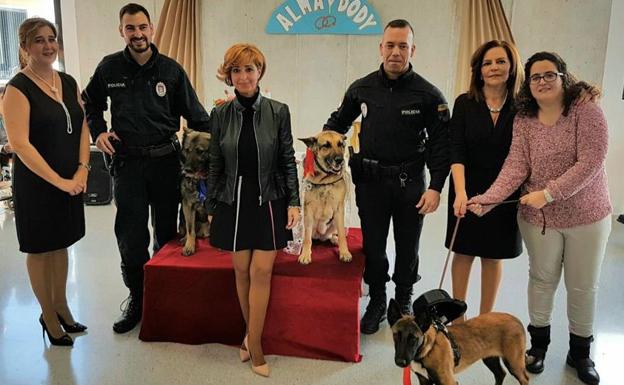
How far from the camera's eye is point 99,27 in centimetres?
628

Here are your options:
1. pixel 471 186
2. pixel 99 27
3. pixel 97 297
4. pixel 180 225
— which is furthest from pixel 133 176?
pixel 99 27

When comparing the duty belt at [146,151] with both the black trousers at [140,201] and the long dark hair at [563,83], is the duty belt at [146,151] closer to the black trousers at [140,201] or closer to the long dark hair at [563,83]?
the black trousers at [140,201]

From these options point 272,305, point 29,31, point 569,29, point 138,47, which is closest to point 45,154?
point 29,31

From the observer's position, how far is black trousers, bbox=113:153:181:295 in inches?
103

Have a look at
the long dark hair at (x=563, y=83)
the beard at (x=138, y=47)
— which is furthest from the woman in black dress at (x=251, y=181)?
the long dark hair at (x=563, y=83)

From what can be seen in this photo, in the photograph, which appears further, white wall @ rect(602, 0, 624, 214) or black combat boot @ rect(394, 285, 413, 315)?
white wall @ rect(602, 0, 624, 214)

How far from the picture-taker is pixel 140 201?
2.66 meters

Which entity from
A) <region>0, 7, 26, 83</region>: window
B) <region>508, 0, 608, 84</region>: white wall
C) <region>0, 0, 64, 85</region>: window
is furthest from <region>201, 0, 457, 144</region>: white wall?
<region>0, 7, 26, 83</region>: window

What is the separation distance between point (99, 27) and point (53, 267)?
463cm

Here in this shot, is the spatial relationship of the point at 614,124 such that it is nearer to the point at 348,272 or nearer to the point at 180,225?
the point at 348,272

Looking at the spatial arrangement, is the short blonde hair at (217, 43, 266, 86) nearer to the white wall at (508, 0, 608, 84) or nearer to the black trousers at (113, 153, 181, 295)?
the black trousers at (113, 153, 181, 295)

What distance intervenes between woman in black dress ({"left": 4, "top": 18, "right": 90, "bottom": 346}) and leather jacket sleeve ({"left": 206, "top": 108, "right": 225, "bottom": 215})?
2.18 ft

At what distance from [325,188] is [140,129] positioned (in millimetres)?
1012

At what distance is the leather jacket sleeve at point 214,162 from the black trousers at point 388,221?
29.7 inches
